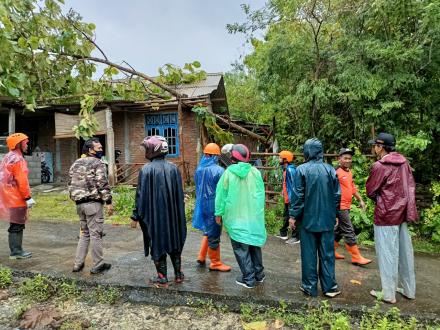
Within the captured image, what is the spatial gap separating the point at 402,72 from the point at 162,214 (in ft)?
19.9

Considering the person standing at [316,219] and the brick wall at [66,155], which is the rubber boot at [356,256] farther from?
the brick wall at [66,155]

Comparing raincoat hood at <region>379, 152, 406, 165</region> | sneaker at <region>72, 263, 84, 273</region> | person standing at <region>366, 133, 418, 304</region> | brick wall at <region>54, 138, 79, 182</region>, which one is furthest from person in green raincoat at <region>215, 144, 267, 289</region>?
brick wall at <region>54, 138, 79, 182</region>

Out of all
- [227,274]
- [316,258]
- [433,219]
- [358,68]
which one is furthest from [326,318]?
[358,68]

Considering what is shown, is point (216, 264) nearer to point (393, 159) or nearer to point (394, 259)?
point (394, 259)

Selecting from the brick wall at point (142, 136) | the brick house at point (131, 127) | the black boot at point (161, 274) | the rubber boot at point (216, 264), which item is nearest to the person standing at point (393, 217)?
the rubber boot at point (216, 264)

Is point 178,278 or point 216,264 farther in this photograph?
point 216,264

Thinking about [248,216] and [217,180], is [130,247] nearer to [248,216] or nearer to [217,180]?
[217,180]

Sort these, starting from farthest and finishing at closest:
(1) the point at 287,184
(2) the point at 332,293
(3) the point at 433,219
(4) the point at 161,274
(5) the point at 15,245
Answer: (3) the point at 433,219, (1) the point at 287,184, (5) the point at 15,245, (4) the point at 161,274, (2) the point at 332,293

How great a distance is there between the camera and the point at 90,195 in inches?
173

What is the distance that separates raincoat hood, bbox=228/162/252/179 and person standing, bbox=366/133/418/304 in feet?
4.61

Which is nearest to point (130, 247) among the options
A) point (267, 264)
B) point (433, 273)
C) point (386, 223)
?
point (267, 264)

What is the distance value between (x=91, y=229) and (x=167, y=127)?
949cm

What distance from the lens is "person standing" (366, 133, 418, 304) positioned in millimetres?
3715

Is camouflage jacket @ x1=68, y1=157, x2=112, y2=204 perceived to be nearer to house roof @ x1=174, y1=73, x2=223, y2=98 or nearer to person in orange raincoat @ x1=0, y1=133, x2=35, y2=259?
person in orange raincoat @ x1=0, y1=133, x2=35, y2=259
